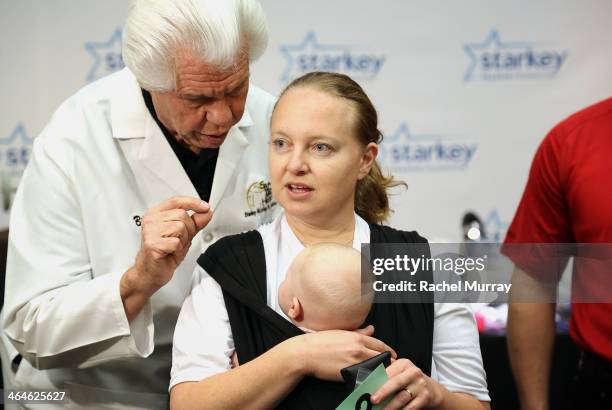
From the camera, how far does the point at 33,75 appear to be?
2822mm

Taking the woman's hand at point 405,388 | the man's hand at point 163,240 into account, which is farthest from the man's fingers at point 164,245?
the woman's hand at point 405,388

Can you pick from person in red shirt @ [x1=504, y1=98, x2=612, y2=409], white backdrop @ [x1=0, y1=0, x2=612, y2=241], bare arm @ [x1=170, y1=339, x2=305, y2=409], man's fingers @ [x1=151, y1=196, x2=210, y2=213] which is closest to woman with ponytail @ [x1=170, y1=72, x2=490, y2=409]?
bare arm @ [x1=170, y1=339, x2=305, y2=409]

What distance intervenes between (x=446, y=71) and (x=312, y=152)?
5.61 feet

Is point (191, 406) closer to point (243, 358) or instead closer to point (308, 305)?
point (243, 358)

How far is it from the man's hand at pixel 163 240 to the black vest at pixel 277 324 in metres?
0.07

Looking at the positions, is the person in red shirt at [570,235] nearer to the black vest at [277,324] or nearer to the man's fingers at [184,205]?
the black vest at [277,324]

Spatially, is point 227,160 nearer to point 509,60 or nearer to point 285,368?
point 285,368

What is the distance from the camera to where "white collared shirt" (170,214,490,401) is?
1.39 m

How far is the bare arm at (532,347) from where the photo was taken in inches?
73.5

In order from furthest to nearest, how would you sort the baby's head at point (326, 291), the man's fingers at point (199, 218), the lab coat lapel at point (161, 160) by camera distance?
the lab coat lapel at point (161, 160) → the man's fingers at point (199, 218) → the baby's head at point (326, 291)

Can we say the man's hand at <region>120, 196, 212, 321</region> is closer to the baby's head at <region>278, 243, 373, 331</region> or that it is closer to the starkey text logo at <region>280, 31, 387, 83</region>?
the baby's head at <region>278, 243, 373, 331</region>

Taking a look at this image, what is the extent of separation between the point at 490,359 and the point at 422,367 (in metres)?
1.14

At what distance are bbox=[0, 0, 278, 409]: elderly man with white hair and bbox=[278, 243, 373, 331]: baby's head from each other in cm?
22

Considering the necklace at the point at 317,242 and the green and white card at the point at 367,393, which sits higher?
the necklace at the point at 317,242
